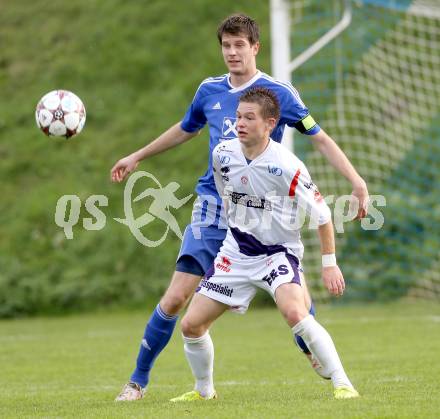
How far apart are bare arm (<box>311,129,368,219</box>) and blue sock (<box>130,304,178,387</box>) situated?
1.37m

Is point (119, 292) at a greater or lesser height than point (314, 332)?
lesser

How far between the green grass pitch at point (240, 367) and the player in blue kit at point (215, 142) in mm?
385

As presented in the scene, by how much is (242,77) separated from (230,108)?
7.8 inches

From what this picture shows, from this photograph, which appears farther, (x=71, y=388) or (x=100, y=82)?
(x=100, y=82)

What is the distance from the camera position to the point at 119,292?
1391 centimetres

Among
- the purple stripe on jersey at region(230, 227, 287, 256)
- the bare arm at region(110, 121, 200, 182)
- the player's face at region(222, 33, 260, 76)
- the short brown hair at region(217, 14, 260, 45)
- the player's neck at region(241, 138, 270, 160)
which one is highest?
the short brown hair at region(217, 14, 260, 45)

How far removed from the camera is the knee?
6062mm

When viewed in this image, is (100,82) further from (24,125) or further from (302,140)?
(302,140)

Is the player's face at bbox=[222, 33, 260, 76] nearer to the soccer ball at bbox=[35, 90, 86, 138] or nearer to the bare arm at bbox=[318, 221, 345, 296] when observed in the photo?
the bare arm at bbox=[318, 221, 345, 296]

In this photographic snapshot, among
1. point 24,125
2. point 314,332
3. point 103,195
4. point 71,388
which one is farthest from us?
point 24,125

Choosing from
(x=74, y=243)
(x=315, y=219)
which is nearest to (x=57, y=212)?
(x=74, y=243)

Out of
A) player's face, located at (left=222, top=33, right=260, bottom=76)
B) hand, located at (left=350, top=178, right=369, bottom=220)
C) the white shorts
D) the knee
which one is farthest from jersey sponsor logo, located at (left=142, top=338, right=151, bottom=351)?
player's face, located at (left=222, top=33, right=260, bottom=76)

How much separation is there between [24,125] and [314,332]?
10.9m

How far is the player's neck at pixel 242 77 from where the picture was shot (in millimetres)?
6270
